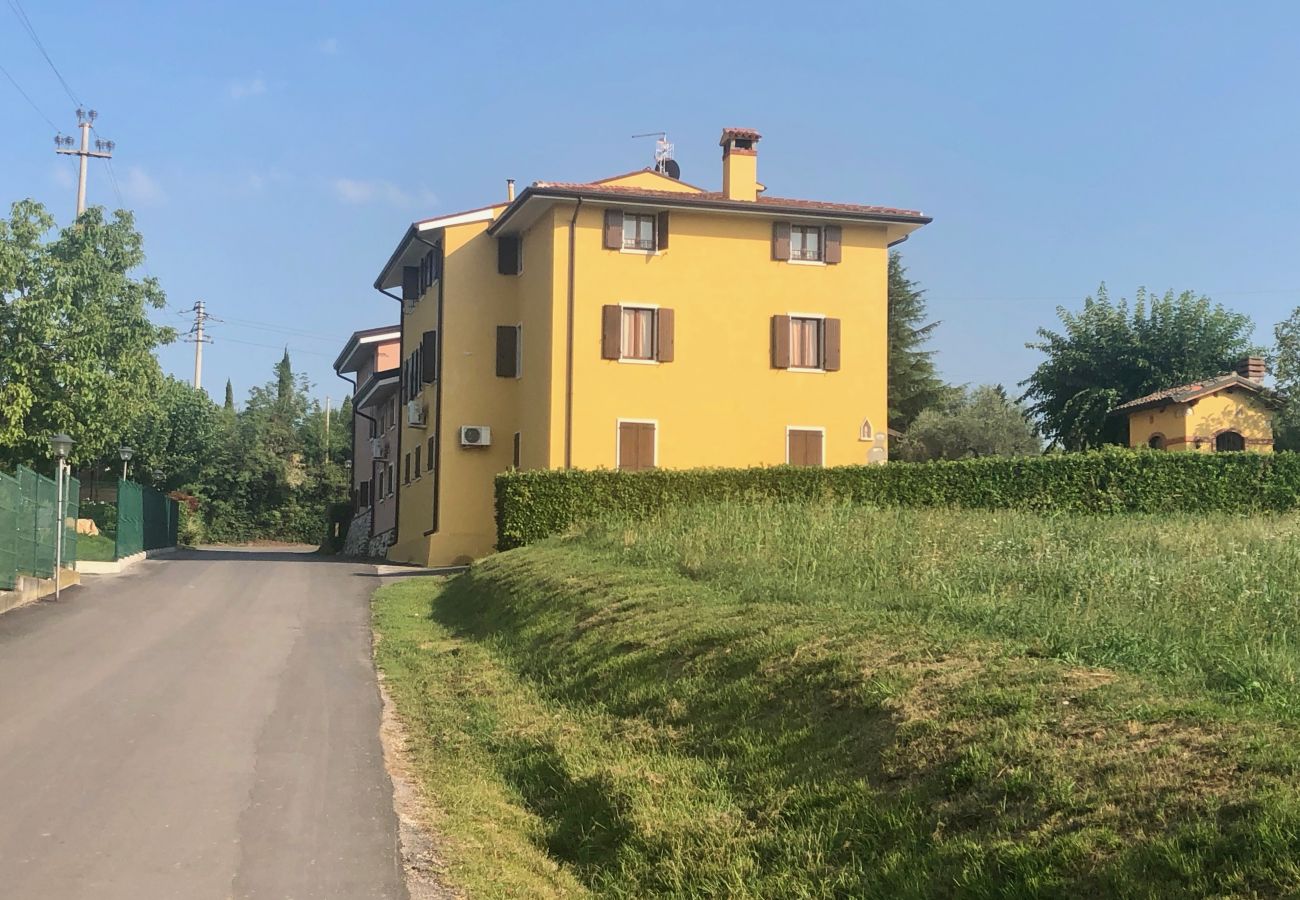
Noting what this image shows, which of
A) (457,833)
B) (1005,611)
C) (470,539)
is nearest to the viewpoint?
(457,833)

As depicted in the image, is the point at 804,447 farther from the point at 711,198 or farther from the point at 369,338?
the point at 369,338

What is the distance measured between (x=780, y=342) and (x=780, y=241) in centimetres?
264

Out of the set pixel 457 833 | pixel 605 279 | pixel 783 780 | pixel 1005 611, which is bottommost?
pixel 457 833

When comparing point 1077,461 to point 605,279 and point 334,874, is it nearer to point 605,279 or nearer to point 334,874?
point 605,279

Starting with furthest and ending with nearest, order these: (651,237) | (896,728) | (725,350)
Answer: (725,350) < (651,237) < (896,728)

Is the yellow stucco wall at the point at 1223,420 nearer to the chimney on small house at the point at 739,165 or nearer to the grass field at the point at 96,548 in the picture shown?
the chimney on small house at the point at 739,165

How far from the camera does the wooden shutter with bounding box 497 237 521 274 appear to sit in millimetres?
34781

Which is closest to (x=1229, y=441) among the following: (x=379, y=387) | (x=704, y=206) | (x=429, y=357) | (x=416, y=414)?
(x=704, y=206)

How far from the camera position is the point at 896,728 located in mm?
7035

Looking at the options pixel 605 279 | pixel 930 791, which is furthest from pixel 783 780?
pixel 605 279

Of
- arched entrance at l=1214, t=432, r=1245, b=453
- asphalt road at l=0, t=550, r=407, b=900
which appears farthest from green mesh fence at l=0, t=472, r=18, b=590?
arched entrance at l=1214, t=432, r=1245, b=453

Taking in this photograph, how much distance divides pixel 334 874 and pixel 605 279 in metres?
24.9

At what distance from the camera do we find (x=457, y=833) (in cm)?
797

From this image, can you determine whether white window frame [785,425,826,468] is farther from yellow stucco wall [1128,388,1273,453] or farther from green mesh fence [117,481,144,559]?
green mesh fence [117,481,144,559]
